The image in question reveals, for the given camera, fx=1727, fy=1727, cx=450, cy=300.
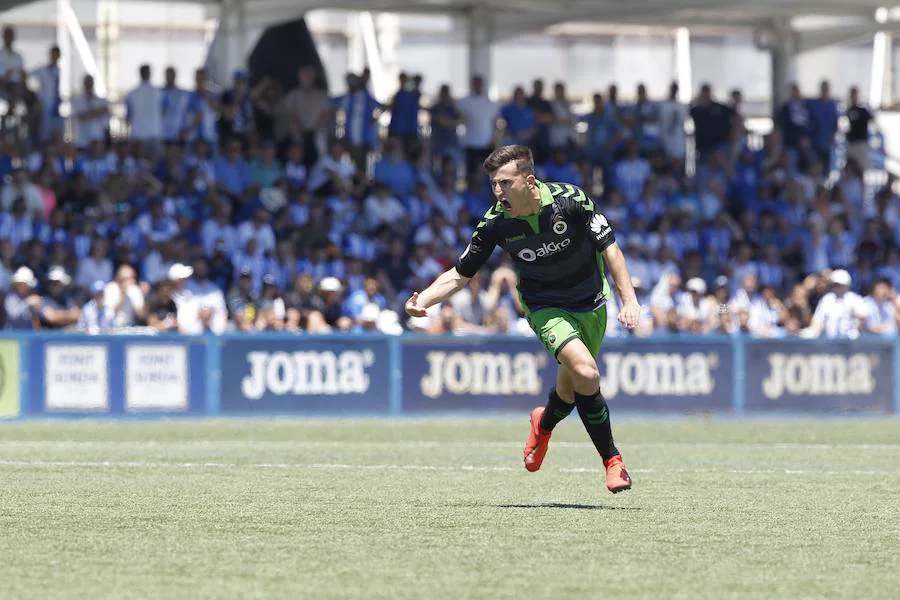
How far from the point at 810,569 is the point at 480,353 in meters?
14.8

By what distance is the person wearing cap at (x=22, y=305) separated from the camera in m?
20.4

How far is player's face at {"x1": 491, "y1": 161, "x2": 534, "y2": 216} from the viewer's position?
32.3 ft

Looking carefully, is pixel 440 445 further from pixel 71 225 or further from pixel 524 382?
pixel 71 225

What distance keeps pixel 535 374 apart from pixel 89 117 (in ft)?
24.0

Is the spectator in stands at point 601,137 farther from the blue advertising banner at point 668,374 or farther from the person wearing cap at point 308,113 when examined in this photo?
the blue advertising banner at point 668,374

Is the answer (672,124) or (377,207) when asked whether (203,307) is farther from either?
(672,124)

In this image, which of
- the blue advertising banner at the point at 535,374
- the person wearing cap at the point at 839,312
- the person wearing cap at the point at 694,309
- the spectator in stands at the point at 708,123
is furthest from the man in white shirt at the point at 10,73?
the person wearing cap at the point at 839,312

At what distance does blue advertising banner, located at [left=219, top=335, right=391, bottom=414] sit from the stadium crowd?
1.74 feet

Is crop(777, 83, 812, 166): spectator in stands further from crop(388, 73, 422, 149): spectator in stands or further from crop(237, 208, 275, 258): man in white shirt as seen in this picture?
crop(237, 208, 275, 258): man in white shirt

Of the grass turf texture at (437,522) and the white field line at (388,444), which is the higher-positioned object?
the grass turf texture at (437,522)

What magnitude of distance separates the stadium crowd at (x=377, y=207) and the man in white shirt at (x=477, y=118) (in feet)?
0.09

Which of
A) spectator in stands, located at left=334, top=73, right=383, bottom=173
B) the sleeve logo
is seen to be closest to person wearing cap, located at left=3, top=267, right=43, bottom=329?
spectator in stands, located at left=334, top=73, right=383, bottom=173

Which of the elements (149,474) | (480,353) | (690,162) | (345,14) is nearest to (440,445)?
(149,474)

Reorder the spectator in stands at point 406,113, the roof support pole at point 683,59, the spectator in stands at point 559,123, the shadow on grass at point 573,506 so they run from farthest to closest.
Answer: the roof support pole at point 683,59
the spectator in stands at point 559,123
the spectator in stands at point 406,113
the shadow on grass at point 573,506
